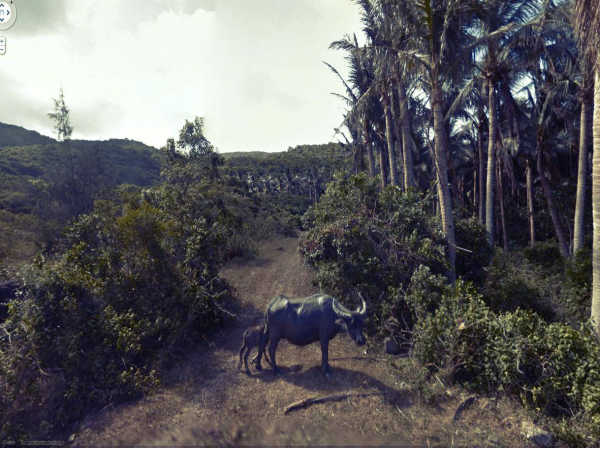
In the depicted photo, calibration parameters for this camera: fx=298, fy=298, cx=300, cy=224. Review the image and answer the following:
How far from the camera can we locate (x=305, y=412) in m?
5.50

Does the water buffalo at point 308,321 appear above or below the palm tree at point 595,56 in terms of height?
below

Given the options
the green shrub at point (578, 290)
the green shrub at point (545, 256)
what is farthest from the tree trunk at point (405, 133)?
the green shrub at point (545, 256)

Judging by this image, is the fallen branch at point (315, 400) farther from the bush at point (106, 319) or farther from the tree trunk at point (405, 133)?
the tree trunk at point (405, 133)

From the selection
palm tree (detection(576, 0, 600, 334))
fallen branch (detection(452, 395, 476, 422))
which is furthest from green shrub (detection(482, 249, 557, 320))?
fallen branch (detection(452, 395, 476, 422))

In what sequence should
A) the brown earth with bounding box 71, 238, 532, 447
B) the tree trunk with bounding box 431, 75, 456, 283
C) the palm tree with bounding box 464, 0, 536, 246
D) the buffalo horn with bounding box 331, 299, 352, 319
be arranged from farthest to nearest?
the palm tree with bounding box 464, 0, 536, 246 < the tree trunk with bounding box 431, 75, 456, 283 < the buffalo horn with bounding box 331, 299, 352, 319 < the brown earth with bounding box 71, 238, 532, 447

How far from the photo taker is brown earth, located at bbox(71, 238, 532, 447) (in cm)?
489

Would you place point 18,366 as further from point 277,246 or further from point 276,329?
point 277,246

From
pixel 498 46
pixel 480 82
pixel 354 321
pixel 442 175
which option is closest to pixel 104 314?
pixel 354 321

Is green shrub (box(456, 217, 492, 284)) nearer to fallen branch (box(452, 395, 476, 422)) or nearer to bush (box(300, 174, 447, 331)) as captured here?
bush (box(300, 174, 447, 331))

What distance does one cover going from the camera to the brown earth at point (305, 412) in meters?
4.89

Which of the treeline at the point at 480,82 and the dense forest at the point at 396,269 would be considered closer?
the dense forest at the point at 396,269

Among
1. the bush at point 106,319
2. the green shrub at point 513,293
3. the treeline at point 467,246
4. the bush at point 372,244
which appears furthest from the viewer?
the green shrub at point 513,293

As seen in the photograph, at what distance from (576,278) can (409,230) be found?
19.2 ft

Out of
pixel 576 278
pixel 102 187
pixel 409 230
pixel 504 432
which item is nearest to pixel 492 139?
pixel 576 278
